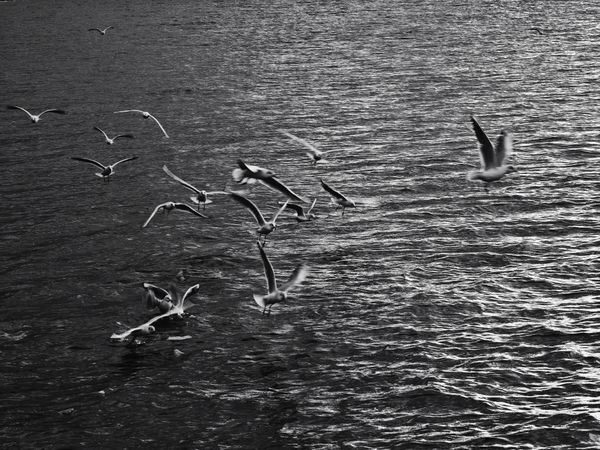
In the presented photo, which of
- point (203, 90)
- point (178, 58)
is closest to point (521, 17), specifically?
point (178, 58)

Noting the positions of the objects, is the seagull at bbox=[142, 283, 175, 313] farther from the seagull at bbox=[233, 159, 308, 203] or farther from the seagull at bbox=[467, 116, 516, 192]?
the seagull at bbox=[467, 116, 516, 192]

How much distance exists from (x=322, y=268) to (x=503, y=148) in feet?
19.8

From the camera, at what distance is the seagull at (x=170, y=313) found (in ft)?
71.7

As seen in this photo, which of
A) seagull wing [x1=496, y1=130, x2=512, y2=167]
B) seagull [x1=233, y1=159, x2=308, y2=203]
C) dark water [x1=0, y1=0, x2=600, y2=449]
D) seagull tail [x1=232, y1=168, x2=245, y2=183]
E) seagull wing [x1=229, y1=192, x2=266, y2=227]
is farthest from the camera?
seagull tail [x1=232, y1=168, x2=245, y2=183]

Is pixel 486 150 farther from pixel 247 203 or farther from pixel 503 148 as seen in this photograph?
pixel 247 203

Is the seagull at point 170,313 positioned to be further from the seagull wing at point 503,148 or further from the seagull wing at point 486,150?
the seagull wing at point 503,148

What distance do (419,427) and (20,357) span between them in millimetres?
9542

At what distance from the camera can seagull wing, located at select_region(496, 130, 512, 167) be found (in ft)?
80.3

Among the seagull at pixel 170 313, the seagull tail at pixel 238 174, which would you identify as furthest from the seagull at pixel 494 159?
the seagull at pixel 170 313

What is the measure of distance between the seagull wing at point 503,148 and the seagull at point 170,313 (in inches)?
344

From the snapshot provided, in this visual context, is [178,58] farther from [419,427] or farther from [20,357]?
[419,427]

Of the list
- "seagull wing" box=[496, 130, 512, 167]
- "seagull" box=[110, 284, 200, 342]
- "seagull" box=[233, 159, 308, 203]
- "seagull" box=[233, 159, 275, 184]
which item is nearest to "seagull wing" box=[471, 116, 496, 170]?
"seagull wing" box=[496, 130, 512, 167]

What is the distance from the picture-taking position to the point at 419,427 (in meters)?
18.5

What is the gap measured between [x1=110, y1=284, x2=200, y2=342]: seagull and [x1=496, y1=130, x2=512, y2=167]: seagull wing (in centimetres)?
875
